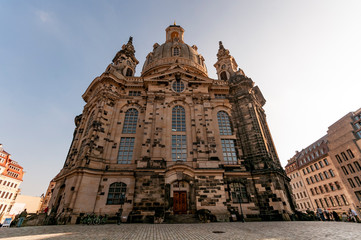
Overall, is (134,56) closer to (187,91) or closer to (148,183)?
(187,91)

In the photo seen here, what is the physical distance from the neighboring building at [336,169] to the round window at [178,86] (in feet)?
140

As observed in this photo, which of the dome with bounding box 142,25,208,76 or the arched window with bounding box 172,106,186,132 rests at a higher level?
the dome with bounding box 142,25,208,76

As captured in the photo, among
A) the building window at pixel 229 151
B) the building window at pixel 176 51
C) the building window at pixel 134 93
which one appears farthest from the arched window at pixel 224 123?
the building window at pixel 176 51

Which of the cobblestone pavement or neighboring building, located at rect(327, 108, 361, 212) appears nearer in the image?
the cobblestone pavement

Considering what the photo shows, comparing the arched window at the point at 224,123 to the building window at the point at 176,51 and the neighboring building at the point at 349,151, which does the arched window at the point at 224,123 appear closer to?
the building window at the point at 176,51

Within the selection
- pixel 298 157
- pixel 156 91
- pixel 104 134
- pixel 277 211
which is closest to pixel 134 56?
pixel 156 91

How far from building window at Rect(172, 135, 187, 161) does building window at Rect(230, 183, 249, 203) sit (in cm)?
658

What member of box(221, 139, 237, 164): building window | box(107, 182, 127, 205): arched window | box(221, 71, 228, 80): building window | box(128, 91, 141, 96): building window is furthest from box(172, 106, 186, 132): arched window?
box(221, 71, 228, 80): building window

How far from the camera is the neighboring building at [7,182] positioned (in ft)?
154

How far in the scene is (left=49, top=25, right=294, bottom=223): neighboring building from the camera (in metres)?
16.8

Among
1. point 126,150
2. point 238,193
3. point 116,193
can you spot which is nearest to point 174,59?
point 126,150

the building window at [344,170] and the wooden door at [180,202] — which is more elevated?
the building window at [344,170]

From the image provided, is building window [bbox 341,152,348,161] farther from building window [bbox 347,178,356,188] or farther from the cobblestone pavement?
the cobblestone pavement

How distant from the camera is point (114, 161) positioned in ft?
65.4
